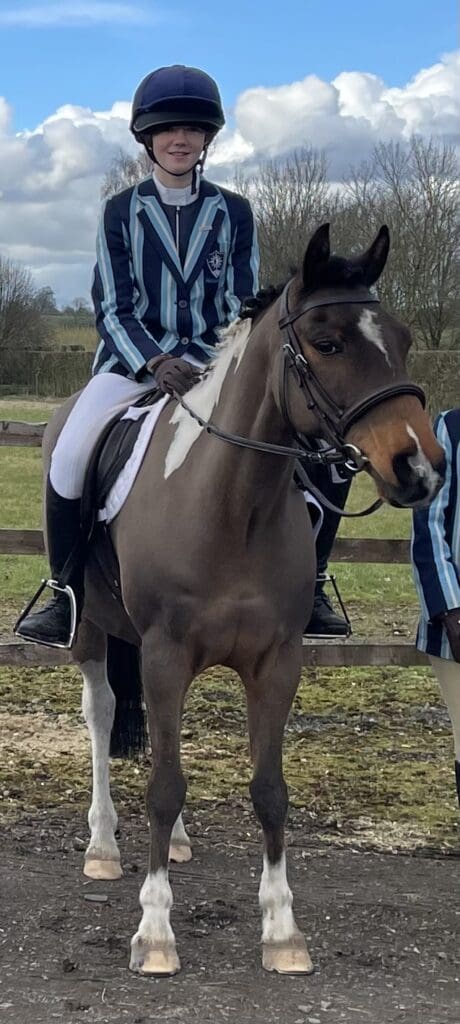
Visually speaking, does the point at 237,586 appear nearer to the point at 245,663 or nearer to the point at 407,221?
the point at 245,663

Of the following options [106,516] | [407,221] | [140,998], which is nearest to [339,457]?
[106,516]

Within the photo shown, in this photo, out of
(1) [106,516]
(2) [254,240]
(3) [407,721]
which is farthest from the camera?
(3) [407,721]

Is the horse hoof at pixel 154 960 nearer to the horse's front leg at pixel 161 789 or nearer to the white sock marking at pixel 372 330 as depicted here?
the horse's front leg at pixel 161 789

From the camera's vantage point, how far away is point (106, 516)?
405 cm

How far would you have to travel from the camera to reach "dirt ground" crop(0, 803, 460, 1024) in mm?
3336

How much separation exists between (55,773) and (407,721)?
2161 mm

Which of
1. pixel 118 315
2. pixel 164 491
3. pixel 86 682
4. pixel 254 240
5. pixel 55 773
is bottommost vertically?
pixel 55 773

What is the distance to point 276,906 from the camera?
3.67 meters

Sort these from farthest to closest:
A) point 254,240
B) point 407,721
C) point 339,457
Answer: point 407,721
point 254,240
point 339,457

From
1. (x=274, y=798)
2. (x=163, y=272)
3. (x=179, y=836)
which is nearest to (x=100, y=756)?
(x=179, y=836)

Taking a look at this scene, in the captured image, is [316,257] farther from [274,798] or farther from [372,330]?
[274,798]

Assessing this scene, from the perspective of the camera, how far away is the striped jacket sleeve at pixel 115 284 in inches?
162

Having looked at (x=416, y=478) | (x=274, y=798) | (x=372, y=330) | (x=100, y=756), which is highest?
(x=372, y=330)

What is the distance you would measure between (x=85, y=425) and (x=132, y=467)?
0.40 m
